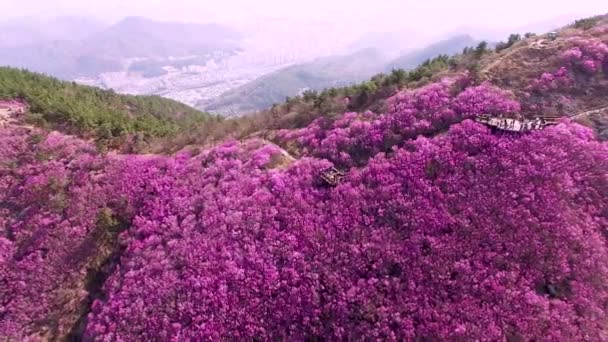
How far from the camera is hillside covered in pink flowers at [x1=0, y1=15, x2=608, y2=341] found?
1955cm

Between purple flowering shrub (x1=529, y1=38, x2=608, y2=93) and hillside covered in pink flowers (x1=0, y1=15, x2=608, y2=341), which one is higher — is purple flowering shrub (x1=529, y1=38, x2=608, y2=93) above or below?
above

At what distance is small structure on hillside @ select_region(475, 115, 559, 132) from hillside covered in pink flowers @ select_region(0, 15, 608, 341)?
61 centimetres

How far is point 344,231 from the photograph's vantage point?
22.8 meters

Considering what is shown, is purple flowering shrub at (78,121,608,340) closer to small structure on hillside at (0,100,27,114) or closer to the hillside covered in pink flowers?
the hillside covered in pink flowers

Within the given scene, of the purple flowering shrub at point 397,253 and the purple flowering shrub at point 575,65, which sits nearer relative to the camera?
the purple flowering shrub at point 397,253

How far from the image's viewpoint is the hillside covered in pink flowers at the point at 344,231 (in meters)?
19.5

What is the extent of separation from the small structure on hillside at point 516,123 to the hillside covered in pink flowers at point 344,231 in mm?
608

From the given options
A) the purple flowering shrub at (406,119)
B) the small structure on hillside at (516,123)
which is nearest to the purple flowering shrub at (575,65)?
the purple flowering shrub at (406,119)

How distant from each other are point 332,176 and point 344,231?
4384 mm

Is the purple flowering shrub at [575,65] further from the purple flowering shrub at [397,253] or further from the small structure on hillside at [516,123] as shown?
the purple flowering shrub at [397,253]

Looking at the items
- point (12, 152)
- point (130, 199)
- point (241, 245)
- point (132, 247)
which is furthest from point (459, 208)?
point (12, 152)

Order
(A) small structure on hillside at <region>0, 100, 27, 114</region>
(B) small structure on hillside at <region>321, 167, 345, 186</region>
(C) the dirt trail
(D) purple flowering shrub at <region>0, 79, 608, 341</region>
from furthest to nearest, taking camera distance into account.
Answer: (A) small structure on hillside at <region>0, 100, 27, 114</region>, (C) the dirt trail, (B) small structure on hillside at <region>321, 167, 345, 186</region>, (D) purple flowering shrub at <region>0, 79, 608, 341</region>

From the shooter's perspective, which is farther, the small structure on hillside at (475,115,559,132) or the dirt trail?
the dirt trail

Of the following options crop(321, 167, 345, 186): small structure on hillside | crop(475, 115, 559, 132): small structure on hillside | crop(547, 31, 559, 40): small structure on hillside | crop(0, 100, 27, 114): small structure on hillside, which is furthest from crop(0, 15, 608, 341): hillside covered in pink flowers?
crop(0, 100, 27, 114): small structure on hillside
